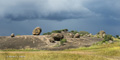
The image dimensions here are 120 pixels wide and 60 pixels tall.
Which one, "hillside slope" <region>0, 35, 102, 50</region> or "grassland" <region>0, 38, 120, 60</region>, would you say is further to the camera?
"hillside slope" <region>0, 35, 102, 50</region>

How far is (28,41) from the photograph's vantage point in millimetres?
49438

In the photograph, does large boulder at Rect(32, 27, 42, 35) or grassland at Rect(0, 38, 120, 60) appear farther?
large boulder at Rect(32, 27, 42, 35)

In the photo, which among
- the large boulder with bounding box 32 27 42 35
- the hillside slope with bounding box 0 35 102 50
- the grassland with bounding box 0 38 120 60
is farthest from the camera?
the large boulder with bounding box 32 27 42 35

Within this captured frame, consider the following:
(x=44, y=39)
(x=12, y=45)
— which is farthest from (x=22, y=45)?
(x=44, y=39)

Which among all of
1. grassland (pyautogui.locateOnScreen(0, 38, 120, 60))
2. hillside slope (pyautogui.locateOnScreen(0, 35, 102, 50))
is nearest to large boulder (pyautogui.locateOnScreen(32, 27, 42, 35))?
hillside slope (pyautogui.locateOnScreen(0, 35, 102, 50))

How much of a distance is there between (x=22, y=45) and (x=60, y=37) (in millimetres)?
13902

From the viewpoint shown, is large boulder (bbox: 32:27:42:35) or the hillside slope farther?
large boulder (bbox: 32:27:42:35)

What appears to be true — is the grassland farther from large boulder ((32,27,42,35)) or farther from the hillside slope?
large boulder ((32,27,42,35))

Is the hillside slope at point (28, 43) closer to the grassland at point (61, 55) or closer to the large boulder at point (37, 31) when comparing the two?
the large boulder at point (37, 31)

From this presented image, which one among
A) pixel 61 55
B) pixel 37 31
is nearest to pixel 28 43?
pixel 37 31

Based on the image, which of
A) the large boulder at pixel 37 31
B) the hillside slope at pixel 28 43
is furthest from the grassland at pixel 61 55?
the large boulder at pixel 37 31

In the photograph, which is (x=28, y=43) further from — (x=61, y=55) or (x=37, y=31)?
(x=61, y=55)

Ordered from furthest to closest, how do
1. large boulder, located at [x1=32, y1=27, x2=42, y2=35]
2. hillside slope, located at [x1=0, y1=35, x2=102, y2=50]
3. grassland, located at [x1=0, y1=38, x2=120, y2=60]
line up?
large boulder, located at [x1=32, y1=27, x2=42, y2=35] → hillside slope, located at [x1=0, y1=35, x2=102, y2=50] → grassland, located at [x1=0, y1=38, x2=120, y2=60]

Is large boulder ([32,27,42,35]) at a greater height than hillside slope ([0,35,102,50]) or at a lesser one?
greater
